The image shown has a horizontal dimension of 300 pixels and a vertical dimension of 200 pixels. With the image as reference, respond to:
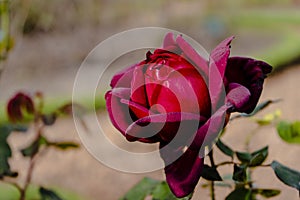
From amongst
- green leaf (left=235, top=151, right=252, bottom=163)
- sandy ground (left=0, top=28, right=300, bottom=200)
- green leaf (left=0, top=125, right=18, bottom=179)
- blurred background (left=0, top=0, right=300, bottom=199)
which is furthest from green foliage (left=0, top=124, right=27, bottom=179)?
blurred background (left=0, top=0, right=300, bottom=199)

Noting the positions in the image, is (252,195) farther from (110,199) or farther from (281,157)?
(110,199)

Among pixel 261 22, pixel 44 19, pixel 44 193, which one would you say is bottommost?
pixel 261 22

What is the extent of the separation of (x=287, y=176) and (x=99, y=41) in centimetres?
531

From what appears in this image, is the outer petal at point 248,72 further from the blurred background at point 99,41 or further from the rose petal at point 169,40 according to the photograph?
the blurred background at point 99,41

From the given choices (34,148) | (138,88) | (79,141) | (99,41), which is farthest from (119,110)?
(99,41)

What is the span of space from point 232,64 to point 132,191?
0.72ft

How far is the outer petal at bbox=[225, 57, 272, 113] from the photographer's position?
1.45ft

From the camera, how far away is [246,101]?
1.34 ft

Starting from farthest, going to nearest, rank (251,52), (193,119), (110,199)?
(251,52)
(110,199)
(193,119)

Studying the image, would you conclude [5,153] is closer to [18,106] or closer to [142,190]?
[18,106]

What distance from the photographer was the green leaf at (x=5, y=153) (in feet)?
2.27

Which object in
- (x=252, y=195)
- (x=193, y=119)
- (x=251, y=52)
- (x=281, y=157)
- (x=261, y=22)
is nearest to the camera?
(x=193, y=119)

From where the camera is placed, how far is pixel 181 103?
0.42 m

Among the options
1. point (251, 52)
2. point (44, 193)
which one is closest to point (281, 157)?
point (44, 193)
